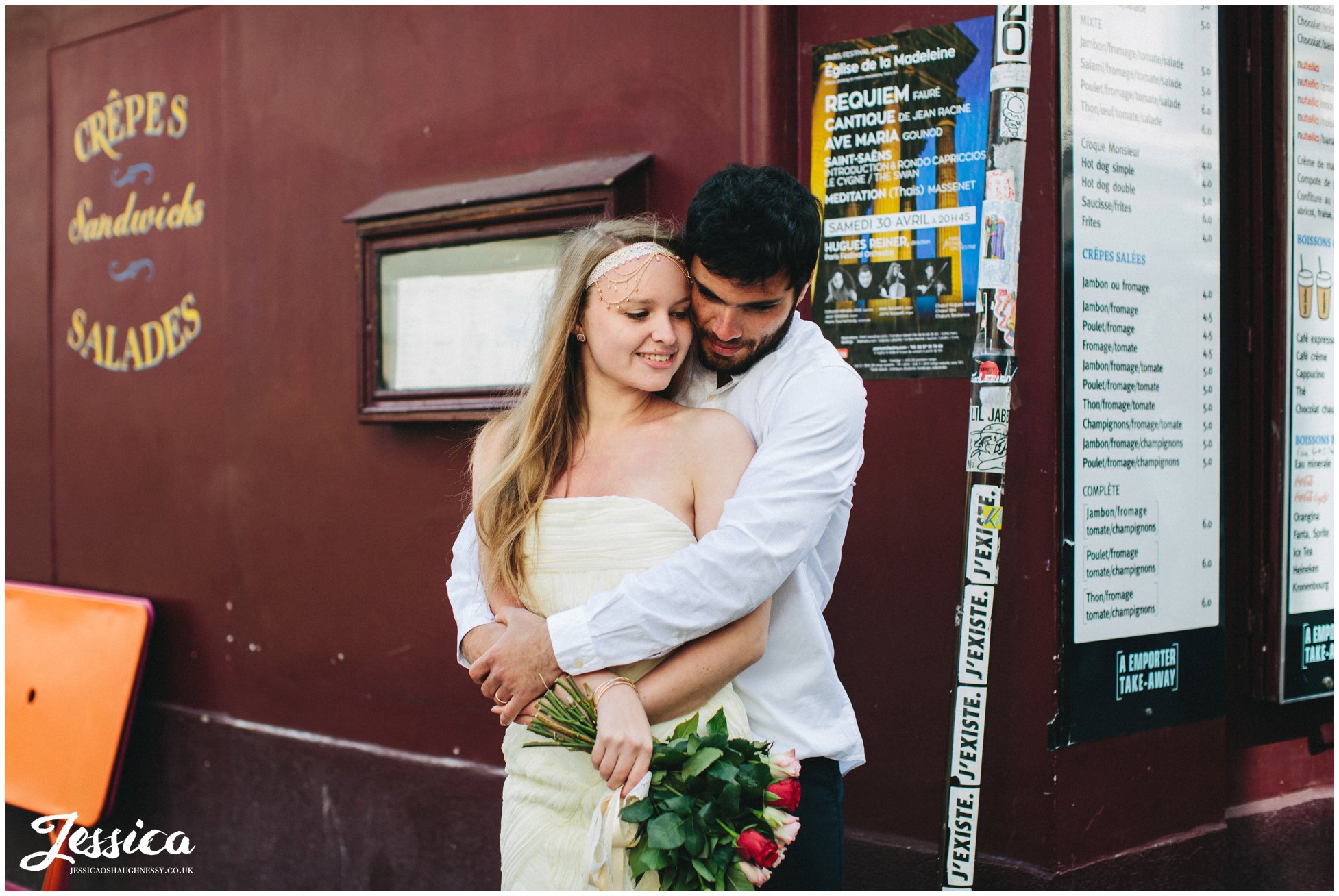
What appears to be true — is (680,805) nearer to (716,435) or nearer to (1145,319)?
(716,435)

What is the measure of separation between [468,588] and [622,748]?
0.56 m

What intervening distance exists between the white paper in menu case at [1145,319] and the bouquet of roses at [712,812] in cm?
174

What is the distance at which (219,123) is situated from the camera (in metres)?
5.38

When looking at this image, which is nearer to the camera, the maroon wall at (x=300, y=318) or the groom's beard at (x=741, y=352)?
the groom's beard at (x=741, y=352)

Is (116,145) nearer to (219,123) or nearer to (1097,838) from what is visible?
(219,123)

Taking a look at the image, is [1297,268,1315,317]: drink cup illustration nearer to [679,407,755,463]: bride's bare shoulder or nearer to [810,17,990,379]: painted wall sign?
[810,17,990,379]: painted wall sign

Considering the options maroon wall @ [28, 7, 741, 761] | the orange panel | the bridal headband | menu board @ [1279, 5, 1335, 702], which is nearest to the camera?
the bridal headband

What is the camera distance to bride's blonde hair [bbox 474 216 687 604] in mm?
2352

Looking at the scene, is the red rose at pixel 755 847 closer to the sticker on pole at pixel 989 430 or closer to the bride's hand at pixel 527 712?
the bride's hand at pixel 527 712

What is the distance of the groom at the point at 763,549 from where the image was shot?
2.13 metres

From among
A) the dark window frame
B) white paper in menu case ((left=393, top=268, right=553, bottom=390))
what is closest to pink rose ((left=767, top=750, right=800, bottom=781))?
the dark window frame

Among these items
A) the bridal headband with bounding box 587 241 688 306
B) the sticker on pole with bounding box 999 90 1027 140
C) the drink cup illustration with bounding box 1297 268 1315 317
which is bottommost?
the bridal headband with bounding box 587 241 688 306

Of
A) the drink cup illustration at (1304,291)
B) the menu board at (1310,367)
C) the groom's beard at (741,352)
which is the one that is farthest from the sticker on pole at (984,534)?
the drink cup illustration at (1304,291)

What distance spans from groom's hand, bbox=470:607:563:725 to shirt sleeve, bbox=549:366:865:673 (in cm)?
4
